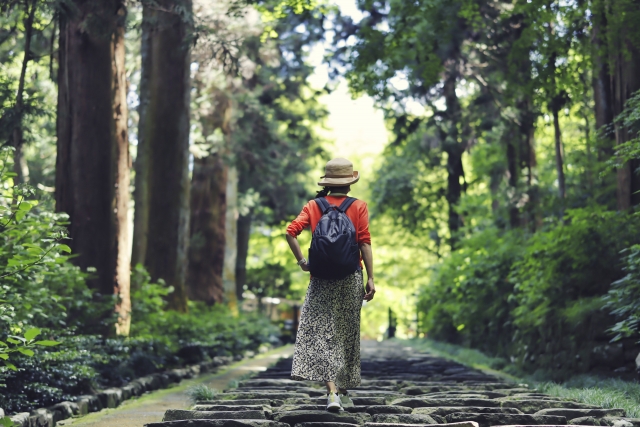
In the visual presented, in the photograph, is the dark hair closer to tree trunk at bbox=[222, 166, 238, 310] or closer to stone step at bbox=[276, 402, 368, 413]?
stone step at bbox=[276, 402, 368, 413]

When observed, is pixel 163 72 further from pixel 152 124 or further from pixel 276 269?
pixel 276 269

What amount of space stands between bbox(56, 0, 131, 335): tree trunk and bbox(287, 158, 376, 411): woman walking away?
16.4ft

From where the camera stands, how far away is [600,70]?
42.1 ft

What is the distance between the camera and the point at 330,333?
672cm

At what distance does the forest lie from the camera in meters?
8.98

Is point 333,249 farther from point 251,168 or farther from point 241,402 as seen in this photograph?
point 251,168

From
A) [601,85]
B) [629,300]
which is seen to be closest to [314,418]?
[629,300]

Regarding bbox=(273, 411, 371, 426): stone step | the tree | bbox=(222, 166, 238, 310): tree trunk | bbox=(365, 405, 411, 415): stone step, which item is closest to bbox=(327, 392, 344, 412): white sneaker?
bbox=(273, 411, 371, 426): stone step

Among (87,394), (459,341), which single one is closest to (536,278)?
(87,394)

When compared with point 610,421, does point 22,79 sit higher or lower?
higher

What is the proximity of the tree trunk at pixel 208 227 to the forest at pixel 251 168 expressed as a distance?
0.19ft

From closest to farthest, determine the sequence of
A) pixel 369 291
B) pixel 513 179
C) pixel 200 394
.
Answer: pixel 369 291, pixel 200 394, pixel 513 179

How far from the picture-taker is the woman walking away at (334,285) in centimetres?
650

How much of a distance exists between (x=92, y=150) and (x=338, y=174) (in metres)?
5.45
